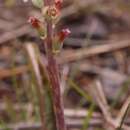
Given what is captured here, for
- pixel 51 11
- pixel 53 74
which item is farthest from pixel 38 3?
pixel 53 74

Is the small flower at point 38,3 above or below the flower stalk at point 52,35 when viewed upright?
above

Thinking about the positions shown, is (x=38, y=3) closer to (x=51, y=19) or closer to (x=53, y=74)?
(x=51, y=19)

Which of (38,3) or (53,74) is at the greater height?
(38,3)


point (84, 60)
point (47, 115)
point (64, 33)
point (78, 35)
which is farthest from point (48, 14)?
point (78, 35)

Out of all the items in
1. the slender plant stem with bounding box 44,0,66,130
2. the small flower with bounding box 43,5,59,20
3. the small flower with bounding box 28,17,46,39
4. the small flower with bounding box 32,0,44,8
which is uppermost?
the small flower with bounding box 32,0,44,8

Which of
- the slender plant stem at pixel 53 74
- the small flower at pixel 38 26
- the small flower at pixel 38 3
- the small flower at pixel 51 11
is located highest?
the small flower at pixel 38 3

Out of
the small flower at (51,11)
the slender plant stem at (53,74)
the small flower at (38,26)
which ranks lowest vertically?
the slender plant stem at (53,74)

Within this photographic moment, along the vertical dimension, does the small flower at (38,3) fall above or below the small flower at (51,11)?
above

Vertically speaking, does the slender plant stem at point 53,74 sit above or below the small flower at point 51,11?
below

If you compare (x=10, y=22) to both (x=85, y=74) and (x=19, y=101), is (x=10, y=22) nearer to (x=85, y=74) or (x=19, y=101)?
(x=85, y=74)

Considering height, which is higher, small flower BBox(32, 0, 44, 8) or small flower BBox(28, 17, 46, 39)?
small flower BBox(32, 0, 44, 8)

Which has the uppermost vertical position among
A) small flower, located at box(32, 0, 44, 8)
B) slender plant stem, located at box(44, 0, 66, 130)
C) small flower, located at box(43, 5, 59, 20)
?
small flower, located at box(32, 0, 44, 8)
